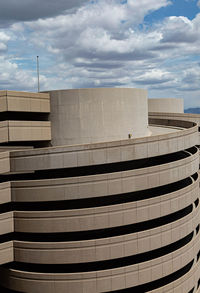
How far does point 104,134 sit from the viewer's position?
27.9 metres

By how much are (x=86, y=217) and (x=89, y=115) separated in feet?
31.3

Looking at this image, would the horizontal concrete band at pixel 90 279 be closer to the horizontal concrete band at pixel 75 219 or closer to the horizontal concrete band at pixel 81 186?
the horizontal concrete band at pixel 75 219

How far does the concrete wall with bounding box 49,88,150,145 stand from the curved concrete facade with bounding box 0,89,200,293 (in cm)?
30

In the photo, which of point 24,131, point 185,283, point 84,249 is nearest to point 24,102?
point 24,131

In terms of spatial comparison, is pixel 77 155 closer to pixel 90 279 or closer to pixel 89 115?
pixel 89 115

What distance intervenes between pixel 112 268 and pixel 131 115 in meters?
14.5

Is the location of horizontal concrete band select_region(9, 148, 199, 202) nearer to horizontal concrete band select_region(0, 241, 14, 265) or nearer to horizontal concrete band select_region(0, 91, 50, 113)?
horizontal concrete band select_region(0, 241, 14, 265)

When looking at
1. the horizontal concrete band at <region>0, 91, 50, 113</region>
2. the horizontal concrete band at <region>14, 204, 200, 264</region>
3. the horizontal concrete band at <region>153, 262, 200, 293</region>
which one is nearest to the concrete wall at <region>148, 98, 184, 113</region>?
the horizontal concrete band at <region>153, 262, 200, 293</region>

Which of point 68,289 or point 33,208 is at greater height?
point 33,208

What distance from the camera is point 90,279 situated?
24.1 metres

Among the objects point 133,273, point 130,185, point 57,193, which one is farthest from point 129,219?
point 57,193

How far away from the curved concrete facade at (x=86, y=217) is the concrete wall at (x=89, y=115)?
300 millimetres

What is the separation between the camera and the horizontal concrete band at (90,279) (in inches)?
949

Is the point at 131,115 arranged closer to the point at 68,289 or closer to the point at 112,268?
the point at 112,268
